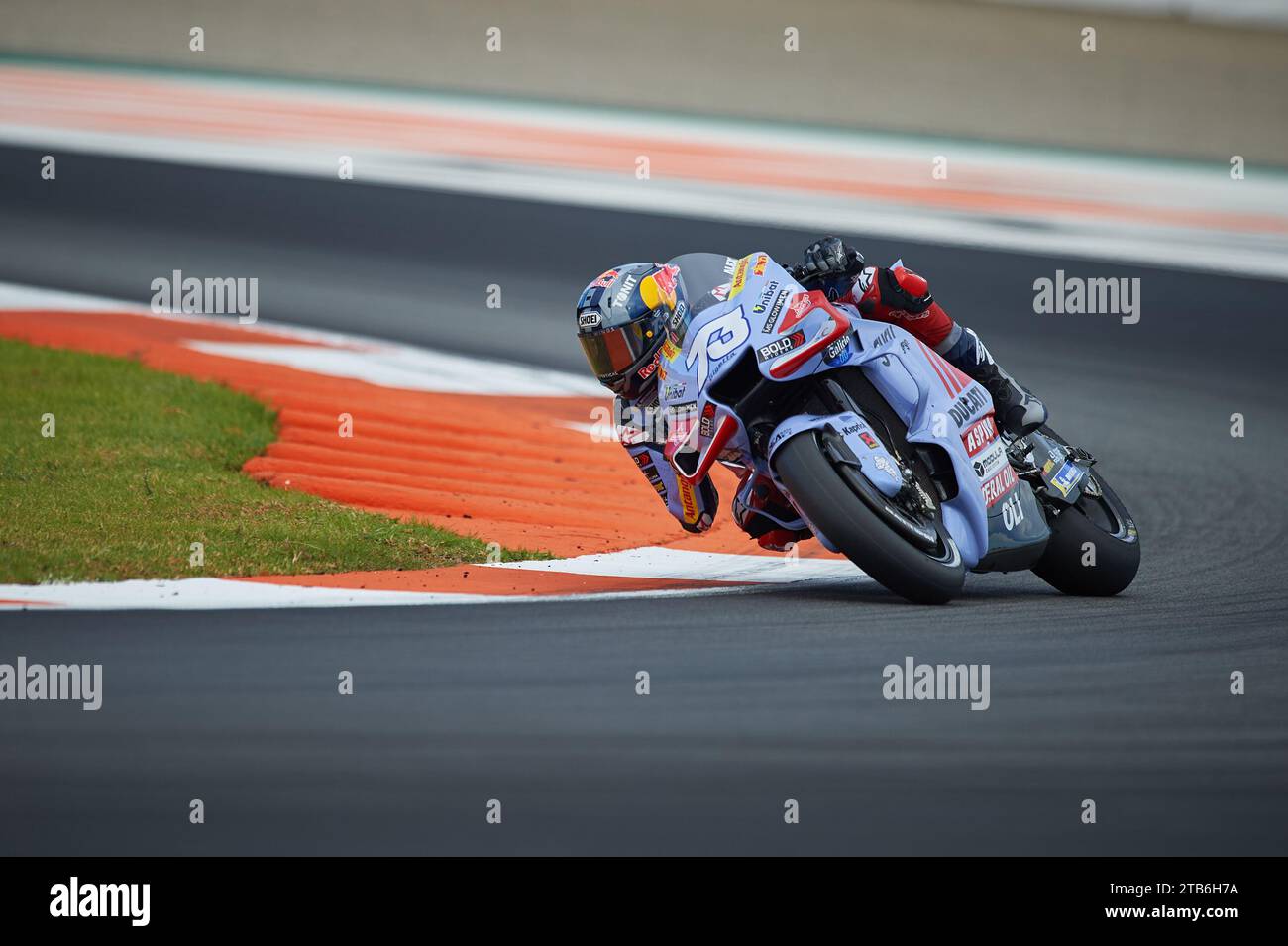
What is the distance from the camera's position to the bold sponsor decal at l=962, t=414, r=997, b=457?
6.89 m

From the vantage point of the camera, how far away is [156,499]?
8258 mm

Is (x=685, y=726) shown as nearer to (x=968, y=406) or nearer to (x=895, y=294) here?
(x=968, y=406)

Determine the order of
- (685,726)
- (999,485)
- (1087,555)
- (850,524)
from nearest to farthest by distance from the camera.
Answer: (685,726)
(850,524)
(999,485)
(1087,555)

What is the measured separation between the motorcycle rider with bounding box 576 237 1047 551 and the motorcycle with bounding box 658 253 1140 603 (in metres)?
0.08

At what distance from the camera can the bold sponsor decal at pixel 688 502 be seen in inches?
266

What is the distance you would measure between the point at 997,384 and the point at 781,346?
1324mm

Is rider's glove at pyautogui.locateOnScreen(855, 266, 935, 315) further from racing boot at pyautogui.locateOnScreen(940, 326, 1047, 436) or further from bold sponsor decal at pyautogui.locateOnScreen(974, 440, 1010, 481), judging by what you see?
bold sponsor decal at pyautogui.locateOnScreen(974, 440, 1010, 481)

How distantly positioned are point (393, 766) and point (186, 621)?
172cm

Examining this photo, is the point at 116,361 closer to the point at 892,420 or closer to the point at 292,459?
the point at 292,459

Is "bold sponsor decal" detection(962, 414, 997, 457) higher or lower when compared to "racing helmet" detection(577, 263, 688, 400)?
lower

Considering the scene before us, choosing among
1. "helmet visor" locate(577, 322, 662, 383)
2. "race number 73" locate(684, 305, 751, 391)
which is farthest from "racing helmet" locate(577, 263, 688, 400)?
"race number 73" locate(684, 305, 751, 391)

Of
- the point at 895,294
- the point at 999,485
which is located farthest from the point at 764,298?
the point at 999,485

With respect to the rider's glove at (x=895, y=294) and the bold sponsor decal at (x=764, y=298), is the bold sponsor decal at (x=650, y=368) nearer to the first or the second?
the bold sponsor decal at (x=764, y=298)

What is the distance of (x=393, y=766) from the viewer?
194 inches
